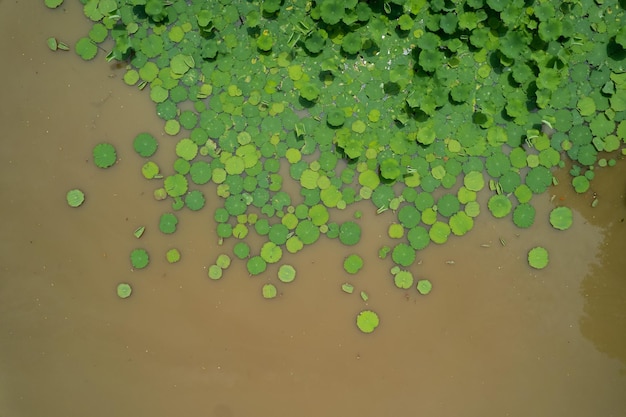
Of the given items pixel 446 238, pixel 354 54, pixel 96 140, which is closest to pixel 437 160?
pixel 446 238

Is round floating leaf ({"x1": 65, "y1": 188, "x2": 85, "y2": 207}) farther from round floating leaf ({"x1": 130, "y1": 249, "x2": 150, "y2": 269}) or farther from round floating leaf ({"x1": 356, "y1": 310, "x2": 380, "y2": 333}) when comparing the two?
round floating leaf ({"x1": 356, "y1": 310, "x2": 380, "y2": 333})

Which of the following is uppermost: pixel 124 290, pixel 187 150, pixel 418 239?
pixel 418 239

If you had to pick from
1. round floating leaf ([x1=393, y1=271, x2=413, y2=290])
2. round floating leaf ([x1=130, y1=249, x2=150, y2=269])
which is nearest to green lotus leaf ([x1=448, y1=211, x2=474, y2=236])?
round floating leaf ([x1=393, y1=271, x2=413, y2=290])

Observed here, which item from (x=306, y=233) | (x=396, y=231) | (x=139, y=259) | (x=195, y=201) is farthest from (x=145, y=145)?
(x=396, y=231)

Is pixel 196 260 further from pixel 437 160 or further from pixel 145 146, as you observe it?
pixel 437 160

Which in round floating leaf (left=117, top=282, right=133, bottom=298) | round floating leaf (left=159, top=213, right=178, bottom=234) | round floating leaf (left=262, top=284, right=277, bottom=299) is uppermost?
round floating leaf (left=262, top=284, right=277, bottom=299)

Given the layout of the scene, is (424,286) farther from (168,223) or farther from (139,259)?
(139,259)
